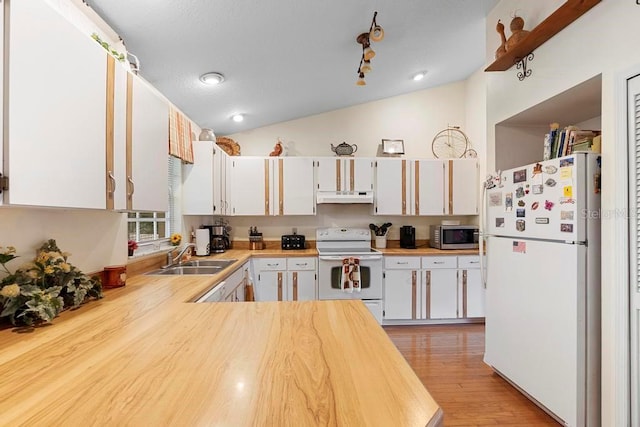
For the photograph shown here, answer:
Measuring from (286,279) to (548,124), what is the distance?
2.98m

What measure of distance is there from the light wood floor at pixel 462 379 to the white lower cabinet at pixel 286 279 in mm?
1092

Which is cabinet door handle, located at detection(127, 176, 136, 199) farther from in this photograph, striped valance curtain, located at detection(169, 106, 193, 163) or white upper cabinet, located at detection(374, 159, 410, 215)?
white upper cabinet, located at detection(374, 159, 410, 215)

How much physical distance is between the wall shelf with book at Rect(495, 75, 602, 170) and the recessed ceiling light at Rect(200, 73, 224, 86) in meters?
2.41

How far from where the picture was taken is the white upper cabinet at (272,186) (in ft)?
12.7

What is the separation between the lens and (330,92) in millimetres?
3494

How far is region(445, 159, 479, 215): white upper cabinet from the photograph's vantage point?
155 inches

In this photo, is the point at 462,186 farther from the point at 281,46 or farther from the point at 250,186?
the point at 281,46

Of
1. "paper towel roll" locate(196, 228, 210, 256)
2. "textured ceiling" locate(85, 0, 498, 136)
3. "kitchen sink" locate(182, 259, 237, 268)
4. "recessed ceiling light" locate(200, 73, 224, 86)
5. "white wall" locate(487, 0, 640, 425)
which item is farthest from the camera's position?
"paper towel roll" locate(196, 228, 210, 256)

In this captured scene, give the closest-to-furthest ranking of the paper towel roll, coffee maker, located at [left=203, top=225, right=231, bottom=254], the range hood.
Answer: the paper towel roll
coffee maker, located at [left=203, top=225, right=231, bottom=254]
the range hood

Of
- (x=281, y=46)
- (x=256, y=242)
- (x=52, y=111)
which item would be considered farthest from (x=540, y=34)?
(x=256, y=242)

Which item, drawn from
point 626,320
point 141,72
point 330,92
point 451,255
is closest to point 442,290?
point 451,255

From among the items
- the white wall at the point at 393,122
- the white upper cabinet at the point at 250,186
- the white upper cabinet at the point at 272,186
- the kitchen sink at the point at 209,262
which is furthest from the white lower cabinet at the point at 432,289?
the kitchen sink at the point at 209,262

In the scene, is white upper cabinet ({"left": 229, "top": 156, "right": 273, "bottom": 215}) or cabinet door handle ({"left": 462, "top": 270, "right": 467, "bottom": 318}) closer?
cabinet door handle ({"left": 462, "top": 270, "right": 467, "bottom": 318})

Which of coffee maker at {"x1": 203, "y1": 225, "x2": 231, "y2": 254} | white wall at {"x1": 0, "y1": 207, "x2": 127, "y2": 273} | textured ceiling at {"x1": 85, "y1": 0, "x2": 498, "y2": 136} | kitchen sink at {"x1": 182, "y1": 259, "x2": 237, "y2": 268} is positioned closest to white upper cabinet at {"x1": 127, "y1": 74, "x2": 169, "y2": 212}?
white wall at {"x1": 0, "y1": 207, "x2": 127, "y2": 273}
